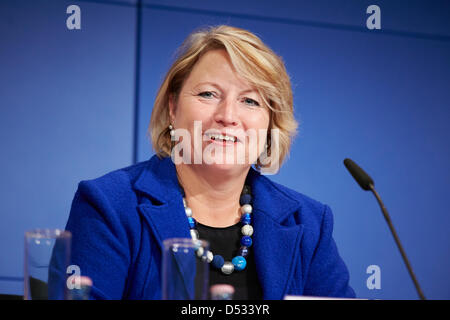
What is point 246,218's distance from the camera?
5.93 feet

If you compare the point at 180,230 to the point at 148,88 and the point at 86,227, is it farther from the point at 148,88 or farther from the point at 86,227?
the point at 148,88

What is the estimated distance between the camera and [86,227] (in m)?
1.51

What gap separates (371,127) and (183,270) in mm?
Answer: 2005

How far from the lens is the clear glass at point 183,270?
93 cm

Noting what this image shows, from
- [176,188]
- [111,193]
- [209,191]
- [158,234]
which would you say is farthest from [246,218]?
[111,193]

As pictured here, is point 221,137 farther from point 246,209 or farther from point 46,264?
point 46,264

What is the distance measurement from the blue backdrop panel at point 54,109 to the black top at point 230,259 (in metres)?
0.95

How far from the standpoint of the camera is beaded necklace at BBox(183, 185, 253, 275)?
5.49 ft

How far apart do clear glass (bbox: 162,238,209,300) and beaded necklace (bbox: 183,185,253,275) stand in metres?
0.64

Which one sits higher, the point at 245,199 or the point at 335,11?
the point at 335,11

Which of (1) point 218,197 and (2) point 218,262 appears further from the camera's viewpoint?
(1) point 218,197

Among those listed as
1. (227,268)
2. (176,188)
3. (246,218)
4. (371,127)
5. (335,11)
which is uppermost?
(335,11)

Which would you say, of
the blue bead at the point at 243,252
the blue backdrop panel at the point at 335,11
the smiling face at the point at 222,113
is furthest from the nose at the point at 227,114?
the blue backdrop panel at the point at 335,11
